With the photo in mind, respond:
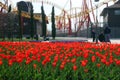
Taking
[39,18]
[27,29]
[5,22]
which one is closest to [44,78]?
[5,22]

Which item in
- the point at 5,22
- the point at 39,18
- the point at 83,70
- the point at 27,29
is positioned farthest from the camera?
the point at 39,18

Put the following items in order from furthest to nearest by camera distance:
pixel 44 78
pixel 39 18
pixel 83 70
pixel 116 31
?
pixel 39 18 < pixel 116 31 < pixel 83 70 < pixel 44 78

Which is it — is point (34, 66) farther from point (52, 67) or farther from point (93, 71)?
point (93, 71)

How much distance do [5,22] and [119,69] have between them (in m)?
61.7

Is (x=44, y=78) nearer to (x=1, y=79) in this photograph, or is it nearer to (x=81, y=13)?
(x=1, y=79)

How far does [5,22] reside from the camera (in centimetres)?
6944

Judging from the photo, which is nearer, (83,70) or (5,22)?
(83,70)

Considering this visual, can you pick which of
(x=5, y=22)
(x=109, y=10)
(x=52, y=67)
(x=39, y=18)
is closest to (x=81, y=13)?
(x=39, y=18)

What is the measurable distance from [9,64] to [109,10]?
85.7 metres

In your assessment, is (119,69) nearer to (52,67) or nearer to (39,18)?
(52,67)

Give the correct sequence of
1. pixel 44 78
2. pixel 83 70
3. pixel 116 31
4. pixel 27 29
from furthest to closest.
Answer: pixel 27 29, pixel 116 31, pixel 83 70, pixel 44 78

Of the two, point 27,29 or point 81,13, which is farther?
point 81,13

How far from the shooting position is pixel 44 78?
303 inches

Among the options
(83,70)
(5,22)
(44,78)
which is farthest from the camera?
(5,22)
